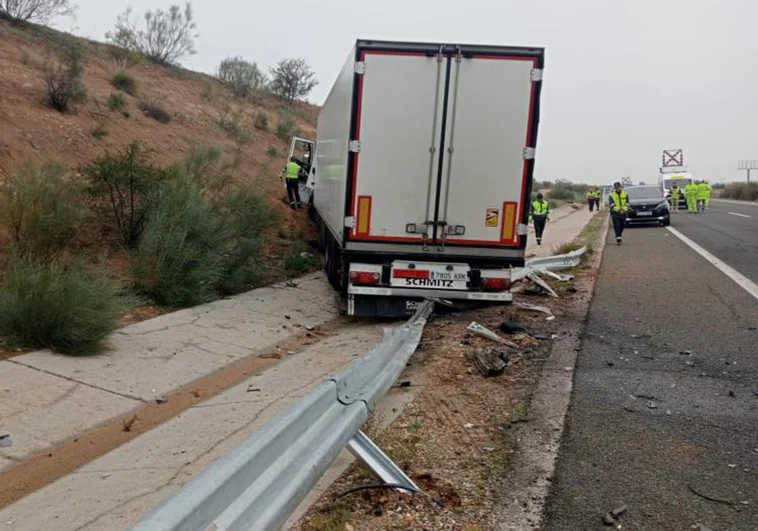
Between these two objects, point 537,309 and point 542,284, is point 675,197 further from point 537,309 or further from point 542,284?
point 537,309

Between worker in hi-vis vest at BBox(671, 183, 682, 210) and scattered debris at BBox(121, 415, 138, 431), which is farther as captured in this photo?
worker in hi-vis vest at BBox(671, 183, 682, 210)

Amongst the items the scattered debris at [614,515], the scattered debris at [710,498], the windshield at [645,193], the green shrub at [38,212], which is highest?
the windshield at [645,193]

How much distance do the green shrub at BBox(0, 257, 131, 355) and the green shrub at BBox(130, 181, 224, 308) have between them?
8.29 feet

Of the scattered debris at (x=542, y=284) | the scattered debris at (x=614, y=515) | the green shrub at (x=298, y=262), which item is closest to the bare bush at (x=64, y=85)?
the green shrub at (x=298, y=262)

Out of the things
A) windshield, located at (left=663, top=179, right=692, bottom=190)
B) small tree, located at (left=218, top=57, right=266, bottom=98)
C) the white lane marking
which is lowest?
the white lane marking

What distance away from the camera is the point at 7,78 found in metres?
19.2

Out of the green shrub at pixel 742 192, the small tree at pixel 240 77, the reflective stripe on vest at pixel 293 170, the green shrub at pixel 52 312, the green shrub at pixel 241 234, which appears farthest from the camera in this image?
the green shrub at pixel 742 192

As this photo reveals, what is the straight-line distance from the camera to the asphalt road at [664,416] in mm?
3975

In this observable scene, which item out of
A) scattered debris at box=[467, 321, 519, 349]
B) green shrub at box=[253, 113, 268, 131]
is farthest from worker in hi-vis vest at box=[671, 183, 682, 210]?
scattered debris at box=[467, 321, 519, 349]

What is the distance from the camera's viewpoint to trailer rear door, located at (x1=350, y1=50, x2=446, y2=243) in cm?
953

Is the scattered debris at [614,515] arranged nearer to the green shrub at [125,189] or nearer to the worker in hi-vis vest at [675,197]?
the green shrub at [125,189]

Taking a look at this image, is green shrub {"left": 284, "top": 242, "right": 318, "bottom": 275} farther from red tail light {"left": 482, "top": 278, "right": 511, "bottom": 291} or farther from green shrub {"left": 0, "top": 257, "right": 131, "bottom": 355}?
green shrub {"left": 0, "top": 257, "right": 131, "bottom": 355}

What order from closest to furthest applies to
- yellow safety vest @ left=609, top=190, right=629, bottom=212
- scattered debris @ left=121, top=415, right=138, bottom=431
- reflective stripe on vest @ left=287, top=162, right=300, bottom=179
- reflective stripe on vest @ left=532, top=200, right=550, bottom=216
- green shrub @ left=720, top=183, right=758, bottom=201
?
scattered debris @ left=121, top=415, right=138, bottom=431, reflective stripe on vest @ left=287, top=162, right=300, bottom=179, yellow safety vest @ left=609, top=190, right=629, bottom=212, reflective stripe on vest @ left=532, top=200, right=550, bottom=216, green shrub @ left=720, top=183, right=758, bottom=201

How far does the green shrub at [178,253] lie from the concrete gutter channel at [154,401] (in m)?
0.52
